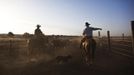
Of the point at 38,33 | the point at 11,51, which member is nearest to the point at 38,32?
the point at 38,33

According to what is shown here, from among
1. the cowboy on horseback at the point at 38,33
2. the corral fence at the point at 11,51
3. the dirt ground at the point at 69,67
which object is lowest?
the dirt ground at the point at 69,67


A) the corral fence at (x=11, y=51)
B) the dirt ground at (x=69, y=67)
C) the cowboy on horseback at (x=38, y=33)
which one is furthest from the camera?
the corral fence at (x=11, y=51)

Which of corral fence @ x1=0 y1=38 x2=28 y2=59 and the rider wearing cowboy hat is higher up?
the rider wearing cowboy hat

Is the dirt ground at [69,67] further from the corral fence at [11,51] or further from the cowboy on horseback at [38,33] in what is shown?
the corral fence at [11,51]

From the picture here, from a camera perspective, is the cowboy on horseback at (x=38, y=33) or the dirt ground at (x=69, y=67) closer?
the dirt ground at (x=69, y=67)

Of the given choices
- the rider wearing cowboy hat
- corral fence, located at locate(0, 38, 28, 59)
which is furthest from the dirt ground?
corral fence, located at locate(0, 38, 28, 59)

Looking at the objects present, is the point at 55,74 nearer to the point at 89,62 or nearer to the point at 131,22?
the point at 89,62

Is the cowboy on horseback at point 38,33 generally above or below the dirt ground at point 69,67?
above

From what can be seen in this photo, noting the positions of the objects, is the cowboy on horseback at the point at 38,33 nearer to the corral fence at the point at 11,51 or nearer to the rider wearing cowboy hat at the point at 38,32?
the rider wearing cowboy hat at the point at 38,32

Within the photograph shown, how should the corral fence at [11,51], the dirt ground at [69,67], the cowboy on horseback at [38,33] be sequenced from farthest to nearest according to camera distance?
the corral fence at [11,51] → the cowboy on horseback at [38,33] → the dirt ground at [69,67]

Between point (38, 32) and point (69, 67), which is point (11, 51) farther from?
point (69, 67)

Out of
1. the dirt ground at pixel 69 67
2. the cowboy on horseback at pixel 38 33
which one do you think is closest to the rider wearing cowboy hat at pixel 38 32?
the cowboy on horseback at pixel 38 33

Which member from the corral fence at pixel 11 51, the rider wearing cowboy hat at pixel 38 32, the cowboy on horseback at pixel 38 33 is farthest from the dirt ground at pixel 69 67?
the corral fence at pixel 11 51

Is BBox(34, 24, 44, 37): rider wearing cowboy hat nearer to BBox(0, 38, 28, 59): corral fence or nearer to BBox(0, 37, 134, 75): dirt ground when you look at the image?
BBox(0, 37, 134, 75): dirt ground
